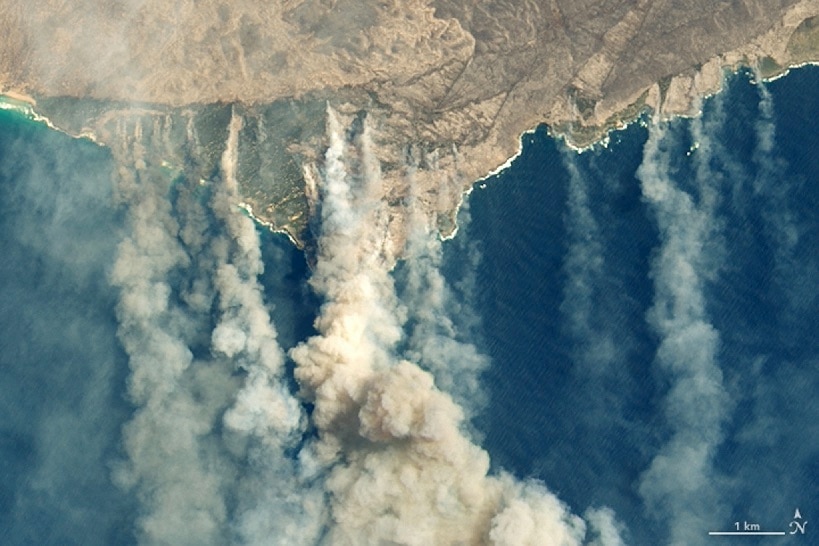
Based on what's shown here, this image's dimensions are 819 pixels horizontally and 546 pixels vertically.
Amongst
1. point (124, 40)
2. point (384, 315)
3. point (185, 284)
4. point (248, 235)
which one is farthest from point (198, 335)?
point (124, 40)

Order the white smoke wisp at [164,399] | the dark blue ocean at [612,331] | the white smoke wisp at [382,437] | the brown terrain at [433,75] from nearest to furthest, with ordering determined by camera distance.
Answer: the white smoke wisp at [382,437], the dark blue ocean at [612,331], the white smoke wisp at [164,399], the brown terrain at [433,75]

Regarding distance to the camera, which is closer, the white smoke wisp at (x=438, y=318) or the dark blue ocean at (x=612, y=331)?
the dark blue ocean at (x=612, y=331)

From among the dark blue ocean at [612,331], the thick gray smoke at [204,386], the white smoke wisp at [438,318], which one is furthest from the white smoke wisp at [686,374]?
the thick gray smoke at [204,386]

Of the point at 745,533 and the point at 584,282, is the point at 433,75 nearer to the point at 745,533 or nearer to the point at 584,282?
the point at 584,282

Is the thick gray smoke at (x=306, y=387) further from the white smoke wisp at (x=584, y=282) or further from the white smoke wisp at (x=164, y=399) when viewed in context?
the white smoke wisp at (x=584, y=282)

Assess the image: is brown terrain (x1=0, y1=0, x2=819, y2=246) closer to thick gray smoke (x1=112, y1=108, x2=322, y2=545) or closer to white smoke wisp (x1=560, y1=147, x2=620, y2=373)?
thick gray smoke (x1=112, y1=108, x2=322, y2=545)

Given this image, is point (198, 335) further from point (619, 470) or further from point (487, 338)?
point (619, 470)
